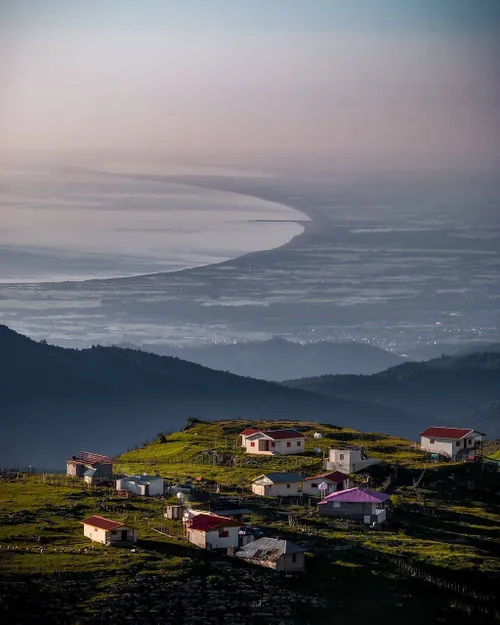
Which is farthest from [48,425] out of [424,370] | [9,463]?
[424,370]

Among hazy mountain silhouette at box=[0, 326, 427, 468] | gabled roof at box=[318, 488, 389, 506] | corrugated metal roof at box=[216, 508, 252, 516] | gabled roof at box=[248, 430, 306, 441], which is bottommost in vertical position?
corrugated metal roof at box=[216, 508, 252, 516]

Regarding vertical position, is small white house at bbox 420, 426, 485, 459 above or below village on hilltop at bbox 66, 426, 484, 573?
above

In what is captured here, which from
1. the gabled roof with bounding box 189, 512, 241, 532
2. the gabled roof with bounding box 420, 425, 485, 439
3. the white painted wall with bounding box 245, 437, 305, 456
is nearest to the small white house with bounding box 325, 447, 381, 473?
the white painted wall with bounding box 245, 437, 305, 456

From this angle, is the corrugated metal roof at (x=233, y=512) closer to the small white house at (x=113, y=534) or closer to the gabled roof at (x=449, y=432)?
the small white house at (x=113, y=534)

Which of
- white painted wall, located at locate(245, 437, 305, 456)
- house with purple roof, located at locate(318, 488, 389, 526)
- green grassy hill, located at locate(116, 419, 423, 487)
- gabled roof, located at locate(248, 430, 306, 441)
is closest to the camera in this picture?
house with purple roof, located at locate(318, 488, 389, 526)

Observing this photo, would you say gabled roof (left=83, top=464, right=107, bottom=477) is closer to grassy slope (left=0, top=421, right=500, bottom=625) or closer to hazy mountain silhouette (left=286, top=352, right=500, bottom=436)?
grassy slope (left=0, top=421, right=500, bottom=625)

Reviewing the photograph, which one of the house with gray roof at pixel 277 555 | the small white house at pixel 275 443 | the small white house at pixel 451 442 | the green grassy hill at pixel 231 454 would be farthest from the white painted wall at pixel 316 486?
the house with gray roof at pixel 277 555
